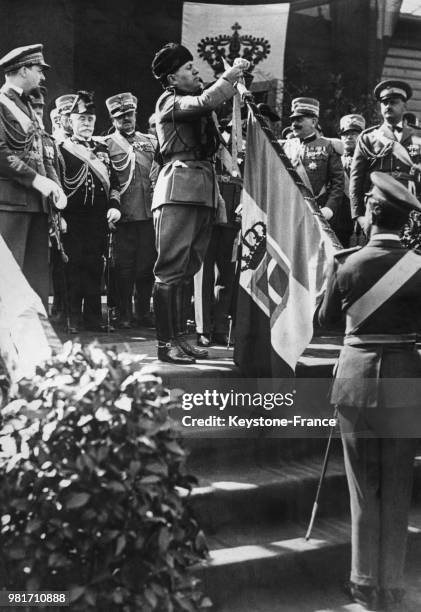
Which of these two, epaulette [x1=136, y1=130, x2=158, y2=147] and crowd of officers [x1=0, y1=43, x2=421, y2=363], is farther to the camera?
epaulette [x1=136, y1=130, x2=158, y2=147]

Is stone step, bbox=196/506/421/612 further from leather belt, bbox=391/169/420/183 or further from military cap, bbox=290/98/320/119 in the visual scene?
military cap, bbox=290/98/320/119

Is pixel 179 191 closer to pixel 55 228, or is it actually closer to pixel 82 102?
pixel 55 228

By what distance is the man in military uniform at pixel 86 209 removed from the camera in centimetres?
498

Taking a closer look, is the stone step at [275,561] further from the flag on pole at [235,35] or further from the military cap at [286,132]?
the military cap at [286,132]

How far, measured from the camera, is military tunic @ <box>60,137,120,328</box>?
5016 mm

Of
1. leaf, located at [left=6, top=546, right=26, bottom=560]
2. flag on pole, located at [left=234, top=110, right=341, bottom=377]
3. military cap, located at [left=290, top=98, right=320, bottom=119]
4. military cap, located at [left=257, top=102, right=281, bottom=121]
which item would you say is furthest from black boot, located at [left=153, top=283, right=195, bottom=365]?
leaf, located at [left=6, top=546, right=26, bottom=560]

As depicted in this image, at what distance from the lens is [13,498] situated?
2.68 m

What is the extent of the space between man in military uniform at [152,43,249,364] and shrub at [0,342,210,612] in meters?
1.71

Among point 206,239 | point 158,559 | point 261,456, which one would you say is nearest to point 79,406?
point 158,559

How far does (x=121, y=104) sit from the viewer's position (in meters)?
5.51

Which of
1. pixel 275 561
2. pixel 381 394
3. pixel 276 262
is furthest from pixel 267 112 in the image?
pixel 275 561

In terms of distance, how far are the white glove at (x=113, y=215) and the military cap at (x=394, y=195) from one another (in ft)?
8.02

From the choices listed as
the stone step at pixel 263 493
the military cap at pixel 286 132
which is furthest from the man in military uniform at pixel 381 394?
the military cap at pixel 286 132

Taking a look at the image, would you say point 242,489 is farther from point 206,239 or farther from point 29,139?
point 29,139
